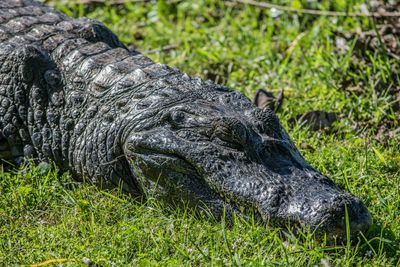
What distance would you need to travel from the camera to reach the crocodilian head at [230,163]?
3.88 metres

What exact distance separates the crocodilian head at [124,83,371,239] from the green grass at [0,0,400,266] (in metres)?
0.11

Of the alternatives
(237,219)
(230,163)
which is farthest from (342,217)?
(230,163)

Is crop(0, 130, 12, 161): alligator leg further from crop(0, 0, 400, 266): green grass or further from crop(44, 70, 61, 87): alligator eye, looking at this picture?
crop(44, 70, 61, 87): alligator eye

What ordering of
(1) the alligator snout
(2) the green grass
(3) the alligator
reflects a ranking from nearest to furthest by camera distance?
1. (1) the alligator snout
2. (2) the green grass
3. (3) the alligator

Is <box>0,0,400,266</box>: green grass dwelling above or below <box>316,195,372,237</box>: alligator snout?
below

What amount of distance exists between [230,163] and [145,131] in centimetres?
57

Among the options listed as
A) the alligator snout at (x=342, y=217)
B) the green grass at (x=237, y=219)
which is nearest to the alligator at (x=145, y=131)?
the alligator snout at (x=342, y=217)

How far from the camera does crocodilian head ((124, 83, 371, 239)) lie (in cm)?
388

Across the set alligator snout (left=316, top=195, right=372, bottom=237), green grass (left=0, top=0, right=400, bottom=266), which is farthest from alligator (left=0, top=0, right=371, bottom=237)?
green grass (left=0, top=0, right=400, bottom=266)

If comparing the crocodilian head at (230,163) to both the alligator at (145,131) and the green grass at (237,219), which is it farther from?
the green grass at (237,219)

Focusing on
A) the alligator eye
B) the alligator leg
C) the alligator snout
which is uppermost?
the alligator eye

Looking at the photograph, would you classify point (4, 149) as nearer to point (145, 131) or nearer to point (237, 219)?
point (145, 131)

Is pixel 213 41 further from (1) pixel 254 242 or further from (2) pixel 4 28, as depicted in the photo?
(1) pixel 254 242

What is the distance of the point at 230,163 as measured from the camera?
13.9 feet
